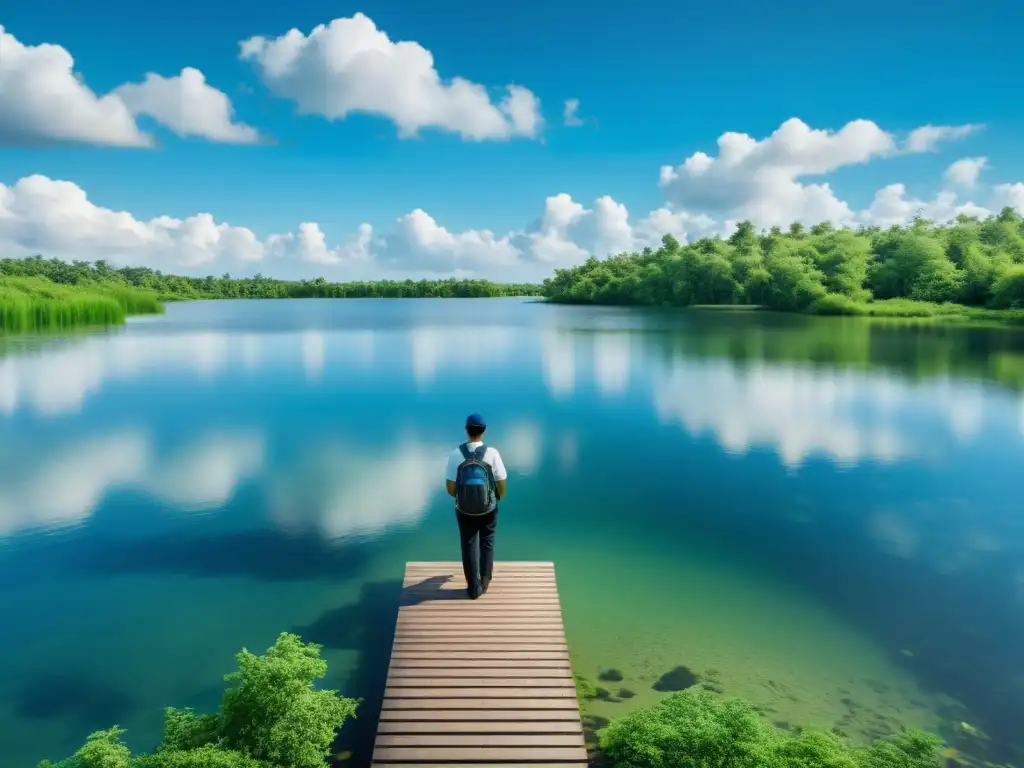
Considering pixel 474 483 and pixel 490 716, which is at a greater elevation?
pixel 474 483

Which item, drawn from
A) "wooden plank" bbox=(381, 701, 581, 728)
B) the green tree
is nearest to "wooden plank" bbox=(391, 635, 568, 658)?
"wooden plank" bbox=(381, 701, 581, 728)

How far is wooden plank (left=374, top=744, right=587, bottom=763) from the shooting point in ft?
17.8

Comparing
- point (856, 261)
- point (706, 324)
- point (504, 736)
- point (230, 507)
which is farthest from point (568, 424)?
point (856, 261)

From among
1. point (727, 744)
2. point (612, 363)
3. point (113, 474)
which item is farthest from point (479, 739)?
point (612, 363)

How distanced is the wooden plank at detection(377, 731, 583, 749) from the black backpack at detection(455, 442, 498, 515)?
235 centimetres

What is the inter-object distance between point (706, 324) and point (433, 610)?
64.4 metres

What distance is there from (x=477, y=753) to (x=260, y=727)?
1.77 metres

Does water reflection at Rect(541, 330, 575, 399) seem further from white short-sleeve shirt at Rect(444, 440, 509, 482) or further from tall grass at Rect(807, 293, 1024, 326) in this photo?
tall grass at Rect(807, 293, 1024, 326)

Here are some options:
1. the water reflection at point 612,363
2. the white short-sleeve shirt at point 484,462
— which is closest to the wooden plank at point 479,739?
the white short-sleeve shirt at point 484,462

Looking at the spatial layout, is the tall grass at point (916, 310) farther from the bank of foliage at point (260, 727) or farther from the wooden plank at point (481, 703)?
the bank of foliage at point (260, 727)

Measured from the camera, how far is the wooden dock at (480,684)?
5504mm

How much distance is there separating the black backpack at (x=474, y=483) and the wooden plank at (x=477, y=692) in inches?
72.8

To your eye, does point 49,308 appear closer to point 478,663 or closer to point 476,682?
point 478,663

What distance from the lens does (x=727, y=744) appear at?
5609mm
